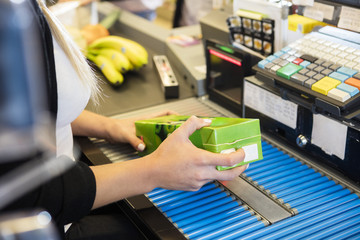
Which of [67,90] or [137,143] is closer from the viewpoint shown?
[67,90]

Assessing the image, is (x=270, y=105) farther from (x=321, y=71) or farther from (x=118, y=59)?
(x=118, y=59)

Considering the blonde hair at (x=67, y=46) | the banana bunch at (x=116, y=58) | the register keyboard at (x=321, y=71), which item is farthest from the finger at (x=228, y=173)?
the banana bunch at (x=116, y=58)

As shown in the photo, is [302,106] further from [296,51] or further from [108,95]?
[108,95]

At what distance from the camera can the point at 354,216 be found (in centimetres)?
106

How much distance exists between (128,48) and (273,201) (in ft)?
4.30

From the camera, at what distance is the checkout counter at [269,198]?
3.32 ft

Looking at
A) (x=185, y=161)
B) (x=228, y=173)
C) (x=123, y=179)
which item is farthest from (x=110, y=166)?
(x=228, y=173)

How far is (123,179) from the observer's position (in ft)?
3.39

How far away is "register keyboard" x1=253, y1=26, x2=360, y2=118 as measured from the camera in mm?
1099

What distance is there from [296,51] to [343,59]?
0.16 meters

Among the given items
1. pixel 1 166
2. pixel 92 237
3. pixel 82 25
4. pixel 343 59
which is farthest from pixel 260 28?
pixel 82 25

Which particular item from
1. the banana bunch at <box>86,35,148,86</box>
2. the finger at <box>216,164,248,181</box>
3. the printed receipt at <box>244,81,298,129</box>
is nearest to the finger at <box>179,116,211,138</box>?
the finger at <box>216,164,248,181</box>

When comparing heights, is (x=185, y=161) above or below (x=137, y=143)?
above

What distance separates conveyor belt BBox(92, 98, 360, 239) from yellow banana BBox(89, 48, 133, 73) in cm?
99
